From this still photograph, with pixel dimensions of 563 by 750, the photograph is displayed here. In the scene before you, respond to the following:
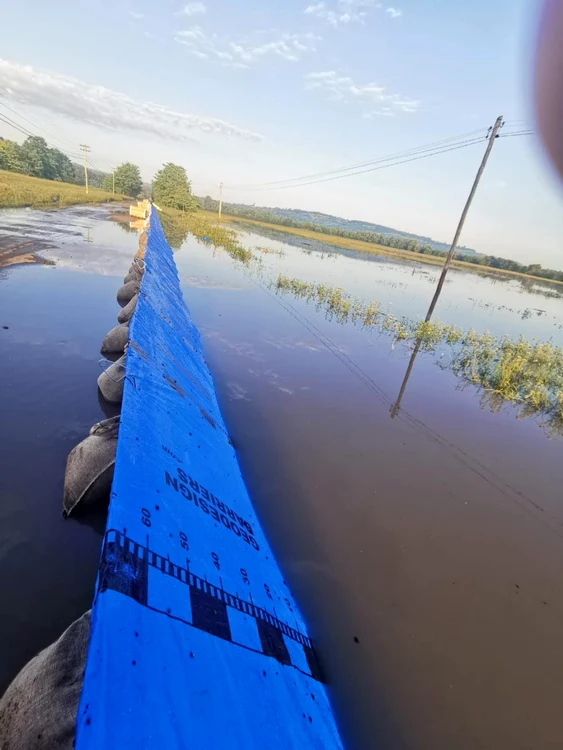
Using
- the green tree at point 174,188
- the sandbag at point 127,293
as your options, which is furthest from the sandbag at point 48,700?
the green tree at point 174,188

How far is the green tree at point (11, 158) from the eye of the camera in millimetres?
59438

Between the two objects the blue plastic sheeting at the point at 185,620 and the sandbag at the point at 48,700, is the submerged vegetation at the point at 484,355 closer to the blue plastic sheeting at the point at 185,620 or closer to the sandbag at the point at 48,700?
the blue plastic sheeting at the point at 185,620

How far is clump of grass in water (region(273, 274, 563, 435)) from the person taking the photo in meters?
10.0

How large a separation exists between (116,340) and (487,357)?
41.8 ft

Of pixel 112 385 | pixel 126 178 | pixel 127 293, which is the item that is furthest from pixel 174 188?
pixel 112 385

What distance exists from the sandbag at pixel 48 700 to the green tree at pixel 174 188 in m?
68.3

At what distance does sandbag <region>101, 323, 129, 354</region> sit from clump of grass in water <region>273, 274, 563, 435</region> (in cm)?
928

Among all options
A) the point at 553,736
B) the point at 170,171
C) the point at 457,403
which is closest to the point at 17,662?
the point at 553,736

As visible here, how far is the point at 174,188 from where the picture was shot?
2388 inches

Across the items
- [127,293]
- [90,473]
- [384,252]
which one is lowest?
[90,473]

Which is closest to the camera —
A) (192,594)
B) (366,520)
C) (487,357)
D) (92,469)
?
(192,594)

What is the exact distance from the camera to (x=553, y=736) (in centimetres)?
302

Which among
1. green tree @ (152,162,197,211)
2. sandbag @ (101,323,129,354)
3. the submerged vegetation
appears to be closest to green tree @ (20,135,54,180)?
green tree @ (152,162,197,211)

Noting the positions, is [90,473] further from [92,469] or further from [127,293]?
[127,293]
